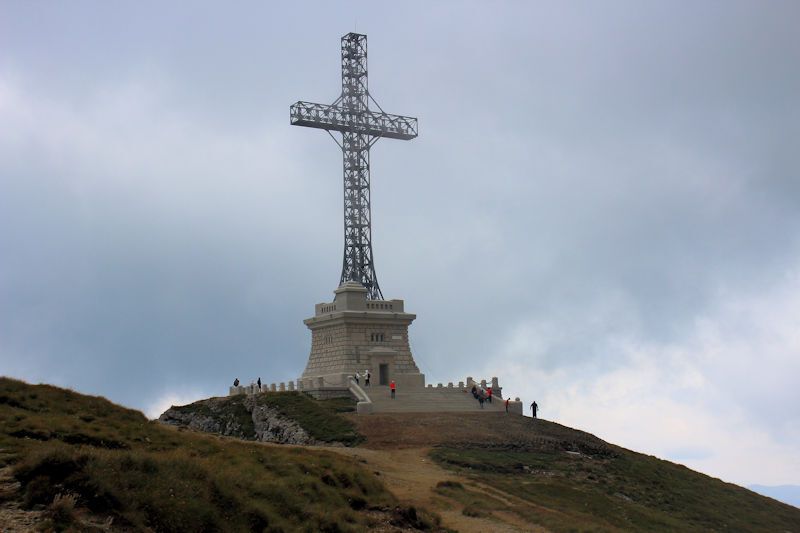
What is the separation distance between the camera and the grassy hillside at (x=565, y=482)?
31.1 meters

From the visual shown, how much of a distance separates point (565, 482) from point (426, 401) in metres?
13.3

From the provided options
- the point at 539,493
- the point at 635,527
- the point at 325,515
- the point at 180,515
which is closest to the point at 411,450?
the point at 539,493

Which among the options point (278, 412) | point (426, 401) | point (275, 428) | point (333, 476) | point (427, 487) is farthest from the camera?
point (426, 401)

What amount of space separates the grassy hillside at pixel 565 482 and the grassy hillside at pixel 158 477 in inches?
143

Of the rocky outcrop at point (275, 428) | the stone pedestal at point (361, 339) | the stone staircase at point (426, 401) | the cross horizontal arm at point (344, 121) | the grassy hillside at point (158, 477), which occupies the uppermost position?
the cross horizontal arm at point (344, 121)

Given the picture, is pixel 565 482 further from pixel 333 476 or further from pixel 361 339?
pixel 361 339

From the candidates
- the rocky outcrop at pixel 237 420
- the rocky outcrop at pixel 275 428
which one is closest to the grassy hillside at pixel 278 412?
the rocky outcrop at pixel 237 420

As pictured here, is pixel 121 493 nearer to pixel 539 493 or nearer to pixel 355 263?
pixel 539 493

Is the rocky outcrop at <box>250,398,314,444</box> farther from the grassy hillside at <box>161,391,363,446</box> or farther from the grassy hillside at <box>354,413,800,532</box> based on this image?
the grassy hillside at <box>354,413,800,532</box>

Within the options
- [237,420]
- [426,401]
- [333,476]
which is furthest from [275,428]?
[333,476]

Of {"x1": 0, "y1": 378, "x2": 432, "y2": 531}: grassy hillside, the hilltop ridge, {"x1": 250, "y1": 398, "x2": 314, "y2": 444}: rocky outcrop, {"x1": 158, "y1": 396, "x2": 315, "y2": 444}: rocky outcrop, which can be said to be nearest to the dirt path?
the hilltop ridge

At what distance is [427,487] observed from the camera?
3038 centimetres

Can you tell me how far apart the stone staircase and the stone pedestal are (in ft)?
5.75

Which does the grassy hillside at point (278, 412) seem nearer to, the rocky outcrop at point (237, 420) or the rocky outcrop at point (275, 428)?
the rocky outcrop at point (237, 420)
